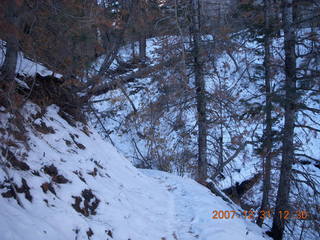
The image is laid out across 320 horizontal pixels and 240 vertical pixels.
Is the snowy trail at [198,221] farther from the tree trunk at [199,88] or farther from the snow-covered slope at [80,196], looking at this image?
the tree trunk at [199,88]

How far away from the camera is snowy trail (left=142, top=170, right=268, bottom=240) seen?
4.59 m

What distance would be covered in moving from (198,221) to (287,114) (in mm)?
3883

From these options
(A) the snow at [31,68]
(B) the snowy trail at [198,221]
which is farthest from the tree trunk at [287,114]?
(A) the snow at [31,68]

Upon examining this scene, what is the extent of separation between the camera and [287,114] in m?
7.04

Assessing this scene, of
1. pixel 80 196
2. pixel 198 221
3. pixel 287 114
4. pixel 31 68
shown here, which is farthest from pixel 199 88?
pixel 80 196

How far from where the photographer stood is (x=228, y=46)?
967 centimetres

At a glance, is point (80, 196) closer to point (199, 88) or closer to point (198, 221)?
point (198, 221)

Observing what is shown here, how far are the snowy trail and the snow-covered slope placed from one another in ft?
0.06

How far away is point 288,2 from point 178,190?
5.54 m

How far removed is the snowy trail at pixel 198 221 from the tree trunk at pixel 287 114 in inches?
84.0

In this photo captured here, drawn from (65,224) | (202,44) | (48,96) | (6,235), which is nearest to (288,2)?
(202,44)

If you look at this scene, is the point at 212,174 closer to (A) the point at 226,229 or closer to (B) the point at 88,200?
(A) the point at 226,229

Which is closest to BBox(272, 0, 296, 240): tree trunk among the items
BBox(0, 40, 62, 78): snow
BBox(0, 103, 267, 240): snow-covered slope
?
BBox(0, 103, 267, 240): snow-covered slope

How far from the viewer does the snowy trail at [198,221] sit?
4594mm
